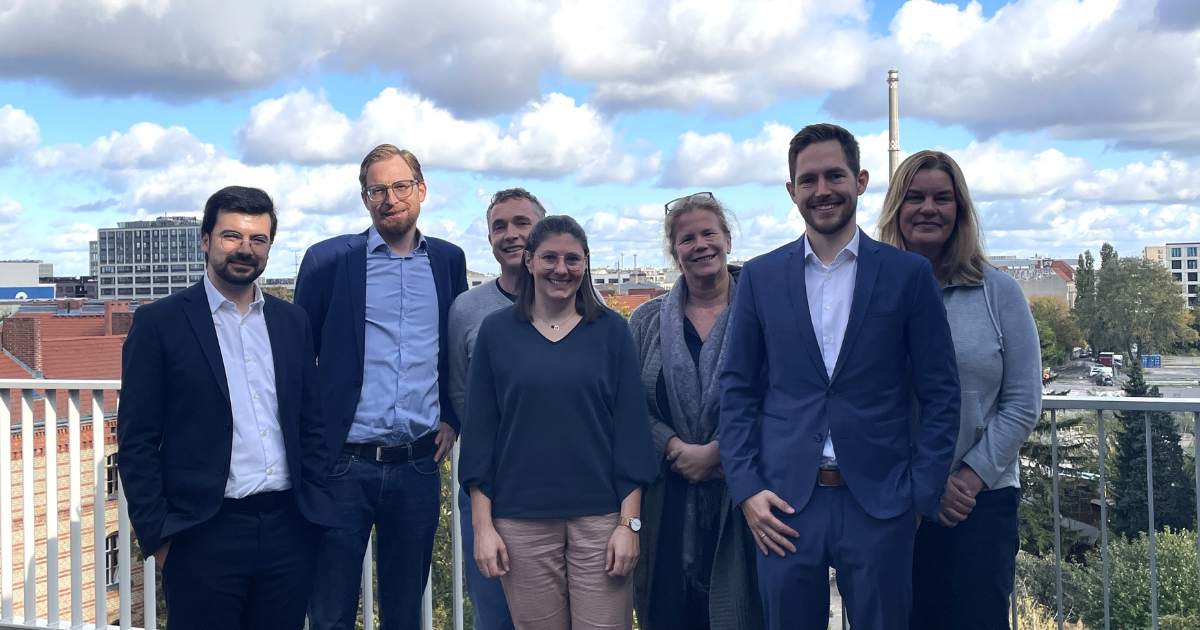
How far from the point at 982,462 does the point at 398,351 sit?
73.8 inches

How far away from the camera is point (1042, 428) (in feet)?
11.7

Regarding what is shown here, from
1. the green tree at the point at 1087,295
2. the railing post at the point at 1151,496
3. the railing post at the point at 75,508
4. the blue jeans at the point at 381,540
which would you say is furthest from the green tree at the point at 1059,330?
the railing post at the point at 75,508

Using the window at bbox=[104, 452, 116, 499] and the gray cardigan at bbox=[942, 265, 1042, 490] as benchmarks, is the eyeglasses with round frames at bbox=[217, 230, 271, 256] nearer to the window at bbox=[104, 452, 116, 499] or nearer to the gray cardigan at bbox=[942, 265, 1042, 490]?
the window at bbox=[104, 452, 116, 499]

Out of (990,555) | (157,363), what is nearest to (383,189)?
(157,363)

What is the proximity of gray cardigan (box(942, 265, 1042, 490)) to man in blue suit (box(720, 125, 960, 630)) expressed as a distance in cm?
22

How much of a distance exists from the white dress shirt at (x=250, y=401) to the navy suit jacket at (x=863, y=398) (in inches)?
51.8

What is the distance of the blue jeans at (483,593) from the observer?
2756 millimetres

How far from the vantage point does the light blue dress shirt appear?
2.77 m

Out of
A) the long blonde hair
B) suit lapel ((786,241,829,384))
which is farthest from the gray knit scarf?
the long blonde hair

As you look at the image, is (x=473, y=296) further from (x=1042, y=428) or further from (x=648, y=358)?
(x=1042, y=428)

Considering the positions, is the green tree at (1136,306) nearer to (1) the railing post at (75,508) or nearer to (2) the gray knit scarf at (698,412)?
(2) the gray knit scarf at (698,412)

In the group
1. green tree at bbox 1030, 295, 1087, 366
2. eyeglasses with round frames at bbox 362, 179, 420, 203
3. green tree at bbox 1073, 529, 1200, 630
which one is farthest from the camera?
green tree at bbox 1030, 295, 1087, 366

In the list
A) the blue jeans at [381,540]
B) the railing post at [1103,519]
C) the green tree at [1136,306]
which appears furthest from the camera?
the green tree at [1136,306]

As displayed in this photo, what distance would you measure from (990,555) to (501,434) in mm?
1461
